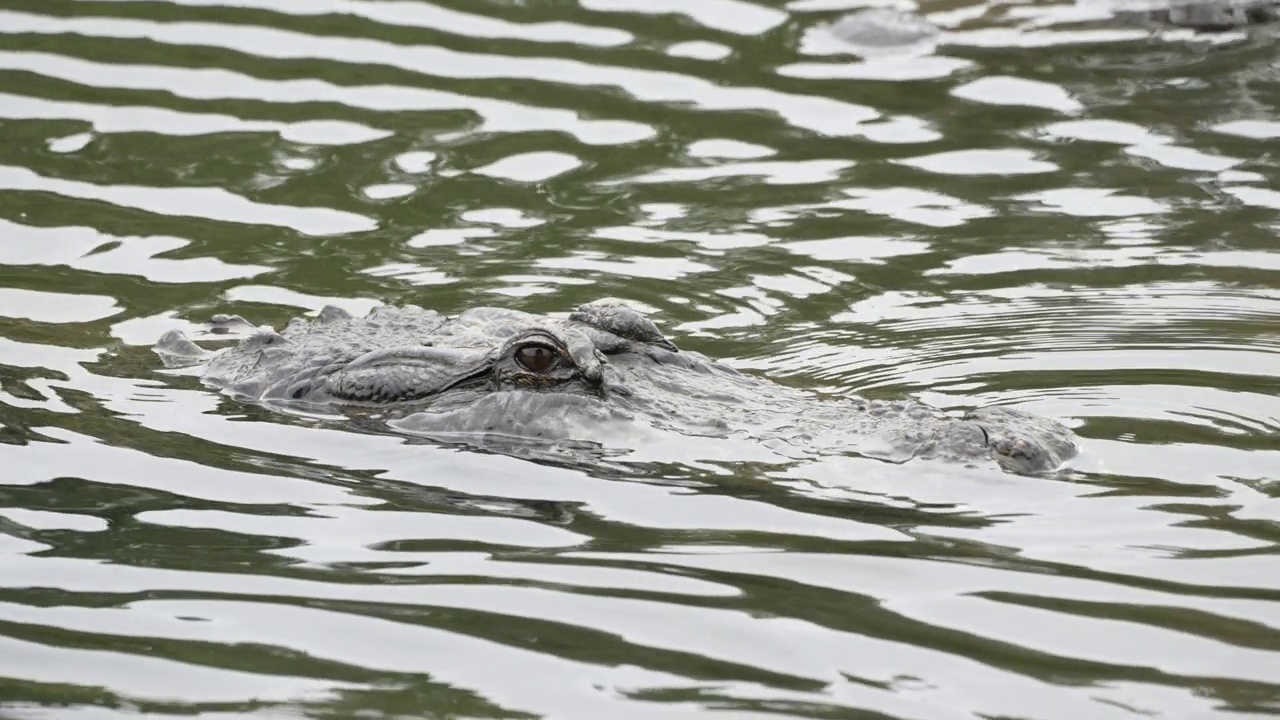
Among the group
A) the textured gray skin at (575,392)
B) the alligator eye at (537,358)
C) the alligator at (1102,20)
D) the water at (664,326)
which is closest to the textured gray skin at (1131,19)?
the alligator at (1102,20)

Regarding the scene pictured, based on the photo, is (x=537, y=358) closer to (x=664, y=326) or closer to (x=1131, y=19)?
(x=664, y=326)

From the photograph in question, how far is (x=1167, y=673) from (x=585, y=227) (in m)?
5.56

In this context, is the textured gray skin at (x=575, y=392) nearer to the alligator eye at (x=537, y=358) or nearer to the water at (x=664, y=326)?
the alligator eye at (x=537, y=358)

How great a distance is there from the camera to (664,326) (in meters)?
8.41

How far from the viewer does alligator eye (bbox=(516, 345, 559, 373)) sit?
21.9 ft

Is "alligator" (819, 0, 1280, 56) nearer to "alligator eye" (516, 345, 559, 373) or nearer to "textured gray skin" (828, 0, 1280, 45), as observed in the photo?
"textured gray skin" (828, 0, 1280, 45)

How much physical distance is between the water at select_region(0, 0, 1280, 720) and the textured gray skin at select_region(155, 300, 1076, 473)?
0.19 m

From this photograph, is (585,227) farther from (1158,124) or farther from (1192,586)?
(1192,586)

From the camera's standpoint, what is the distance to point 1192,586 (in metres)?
5.00

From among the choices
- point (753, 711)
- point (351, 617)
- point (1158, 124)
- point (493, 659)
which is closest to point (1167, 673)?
point (753, 711)

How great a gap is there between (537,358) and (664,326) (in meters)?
1.79

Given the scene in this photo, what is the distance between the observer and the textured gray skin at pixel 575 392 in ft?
20.1

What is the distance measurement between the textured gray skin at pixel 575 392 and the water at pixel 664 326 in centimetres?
19

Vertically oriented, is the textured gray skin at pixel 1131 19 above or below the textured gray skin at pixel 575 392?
above
